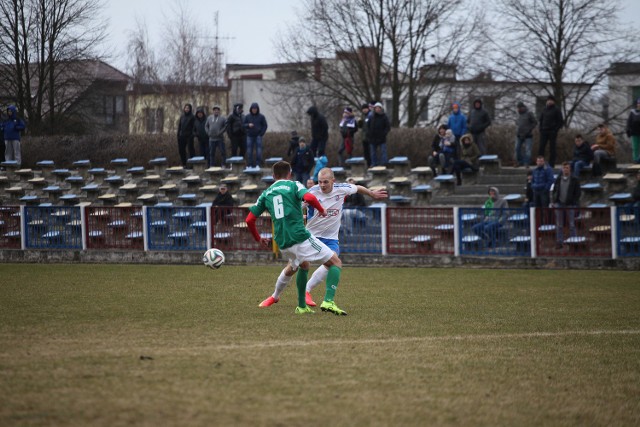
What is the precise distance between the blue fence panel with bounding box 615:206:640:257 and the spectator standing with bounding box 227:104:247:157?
13.1m

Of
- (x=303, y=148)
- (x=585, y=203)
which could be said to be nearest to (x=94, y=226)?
(x=303, y=148)

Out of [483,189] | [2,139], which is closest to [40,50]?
[2,139]

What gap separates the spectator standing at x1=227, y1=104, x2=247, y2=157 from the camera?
1160 inches

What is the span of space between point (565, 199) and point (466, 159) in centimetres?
644

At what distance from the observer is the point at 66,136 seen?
39.6 m

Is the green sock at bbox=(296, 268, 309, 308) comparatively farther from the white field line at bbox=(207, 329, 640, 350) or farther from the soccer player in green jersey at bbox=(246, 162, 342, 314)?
the white field line at bbox=(207, 329, 640, 350)

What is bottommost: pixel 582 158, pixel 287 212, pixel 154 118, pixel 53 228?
pixel 53 228

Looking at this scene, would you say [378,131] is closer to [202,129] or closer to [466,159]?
[466,159]

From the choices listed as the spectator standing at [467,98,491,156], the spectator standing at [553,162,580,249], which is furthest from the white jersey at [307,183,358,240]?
the spectator standing at [467,98,491,156]

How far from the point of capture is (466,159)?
27.7 metres

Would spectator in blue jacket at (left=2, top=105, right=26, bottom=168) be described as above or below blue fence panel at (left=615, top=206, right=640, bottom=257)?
above

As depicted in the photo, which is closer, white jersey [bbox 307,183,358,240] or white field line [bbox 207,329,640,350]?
white field line [bbox 207,329,640,350]

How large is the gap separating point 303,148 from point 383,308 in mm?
14615

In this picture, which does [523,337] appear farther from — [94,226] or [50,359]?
[94,226]
